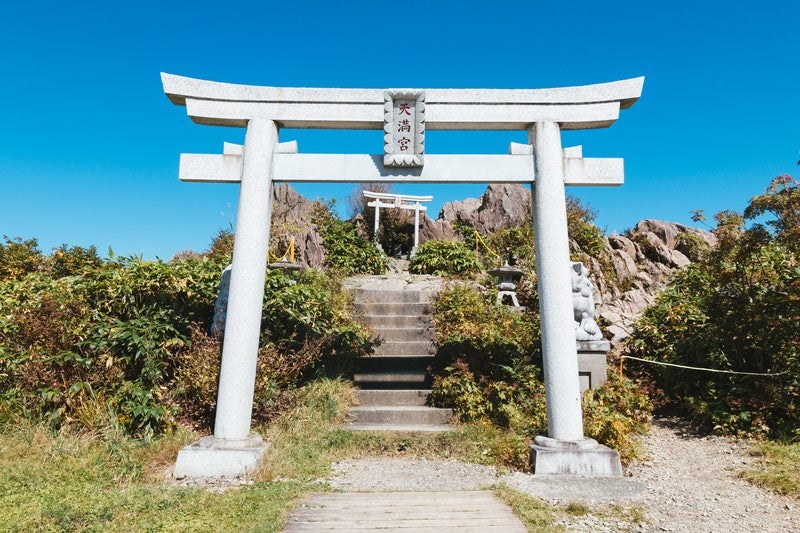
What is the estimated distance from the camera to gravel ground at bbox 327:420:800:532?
3426 mm

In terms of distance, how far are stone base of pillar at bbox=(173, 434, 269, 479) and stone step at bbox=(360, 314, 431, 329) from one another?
398cm

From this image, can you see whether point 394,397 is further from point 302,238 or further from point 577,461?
point 302,238

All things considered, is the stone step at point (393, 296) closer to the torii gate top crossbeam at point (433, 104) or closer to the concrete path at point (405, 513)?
the torii gate top crossbeam at point (433, 104)

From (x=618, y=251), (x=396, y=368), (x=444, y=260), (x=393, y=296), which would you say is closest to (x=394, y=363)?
(x=396, y=368)

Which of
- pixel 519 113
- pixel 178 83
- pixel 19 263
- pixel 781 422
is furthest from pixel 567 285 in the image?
pixel 19 263

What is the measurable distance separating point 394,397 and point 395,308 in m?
2.36

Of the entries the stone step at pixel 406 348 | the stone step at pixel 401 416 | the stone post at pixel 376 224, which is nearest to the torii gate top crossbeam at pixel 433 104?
the stone step at pixel 401 416

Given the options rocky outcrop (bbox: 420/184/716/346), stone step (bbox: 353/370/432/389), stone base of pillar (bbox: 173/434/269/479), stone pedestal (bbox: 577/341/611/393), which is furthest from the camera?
rocky outcrop (bbox: 420/184/716/346)

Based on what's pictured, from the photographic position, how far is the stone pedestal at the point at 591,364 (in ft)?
20.1

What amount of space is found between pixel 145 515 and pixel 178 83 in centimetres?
380

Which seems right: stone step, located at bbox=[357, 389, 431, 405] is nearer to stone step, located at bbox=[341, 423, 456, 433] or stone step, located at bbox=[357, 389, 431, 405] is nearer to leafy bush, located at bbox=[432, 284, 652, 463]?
leafy bush, located at bbox=[432, 284, 652, 463]

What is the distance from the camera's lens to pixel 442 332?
7.50m

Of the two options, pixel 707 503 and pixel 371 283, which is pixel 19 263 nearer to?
pixel 371 283

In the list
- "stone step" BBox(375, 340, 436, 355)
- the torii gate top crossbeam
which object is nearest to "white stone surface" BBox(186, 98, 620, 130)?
the torii gate top crossbeam
